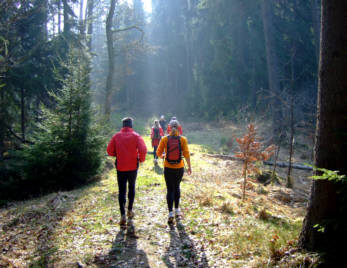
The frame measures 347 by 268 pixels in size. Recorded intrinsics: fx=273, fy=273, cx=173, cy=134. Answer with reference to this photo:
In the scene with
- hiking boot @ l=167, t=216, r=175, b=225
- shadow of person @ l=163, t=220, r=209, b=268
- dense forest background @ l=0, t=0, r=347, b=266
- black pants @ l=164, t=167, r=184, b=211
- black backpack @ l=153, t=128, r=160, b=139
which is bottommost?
shadow of person @ l=163, t=220, r=209, b=268

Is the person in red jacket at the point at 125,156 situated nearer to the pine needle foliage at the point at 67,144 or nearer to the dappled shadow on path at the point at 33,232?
the dappled shadow on path at the point at 33,232

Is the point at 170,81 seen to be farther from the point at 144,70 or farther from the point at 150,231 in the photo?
the point at 150,231

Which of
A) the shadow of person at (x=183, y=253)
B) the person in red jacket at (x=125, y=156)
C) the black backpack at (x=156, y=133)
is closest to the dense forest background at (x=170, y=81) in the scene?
the shadow of person at (x=183, y=253)

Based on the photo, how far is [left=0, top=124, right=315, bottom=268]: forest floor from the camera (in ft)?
15.4

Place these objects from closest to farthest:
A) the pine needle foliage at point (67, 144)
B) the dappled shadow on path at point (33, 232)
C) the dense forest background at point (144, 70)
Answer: the dappled shadow on path at point (33, 232) < the pine needle foliage at point (67, 144) < the dense forest background at point (144, 70)

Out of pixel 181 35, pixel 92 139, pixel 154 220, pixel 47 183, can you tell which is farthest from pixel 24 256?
pixel 181 35

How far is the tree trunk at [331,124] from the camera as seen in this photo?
12.8 feet

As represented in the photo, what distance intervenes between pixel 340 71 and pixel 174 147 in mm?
3355

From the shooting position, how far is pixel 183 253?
5.04 meters

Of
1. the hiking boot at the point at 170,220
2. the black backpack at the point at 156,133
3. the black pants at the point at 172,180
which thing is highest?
the black backpack at the point at 156,133

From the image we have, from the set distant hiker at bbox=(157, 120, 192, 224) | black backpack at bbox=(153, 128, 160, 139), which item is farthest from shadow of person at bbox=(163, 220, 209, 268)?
black backpack at bbox=(153, 128, 160, 139)

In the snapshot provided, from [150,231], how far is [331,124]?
4054 mm

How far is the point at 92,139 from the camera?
10891mm

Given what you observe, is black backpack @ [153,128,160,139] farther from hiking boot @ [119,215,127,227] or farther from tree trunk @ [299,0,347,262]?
tree trunk @ [299,0,347,262]
